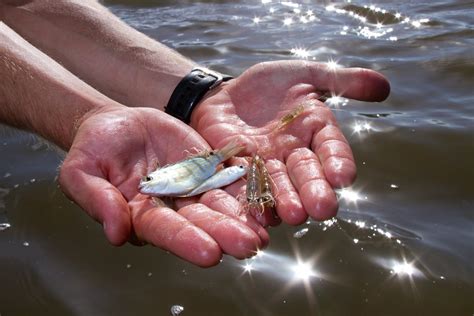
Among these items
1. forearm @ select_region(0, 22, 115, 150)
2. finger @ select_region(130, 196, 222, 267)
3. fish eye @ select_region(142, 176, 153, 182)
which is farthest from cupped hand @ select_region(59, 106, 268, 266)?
forearm @ select_region(0, 22, 115, 150)

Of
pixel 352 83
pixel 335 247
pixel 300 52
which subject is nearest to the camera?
pixel 335 247

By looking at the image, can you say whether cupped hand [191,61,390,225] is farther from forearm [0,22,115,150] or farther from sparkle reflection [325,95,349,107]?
sparkle reflection [325,95,349,107]

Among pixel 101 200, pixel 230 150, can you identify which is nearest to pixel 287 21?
pixel 230 150

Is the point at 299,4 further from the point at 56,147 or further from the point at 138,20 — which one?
the point at 56,147

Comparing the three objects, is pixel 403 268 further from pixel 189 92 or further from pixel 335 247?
pixel 189 92

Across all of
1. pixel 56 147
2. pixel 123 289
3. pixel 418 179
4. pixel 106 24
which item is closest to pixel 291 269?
pixel 123 289

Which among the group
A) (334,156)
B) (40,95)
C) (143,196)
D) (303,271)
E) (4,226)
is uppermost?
(334,156)
